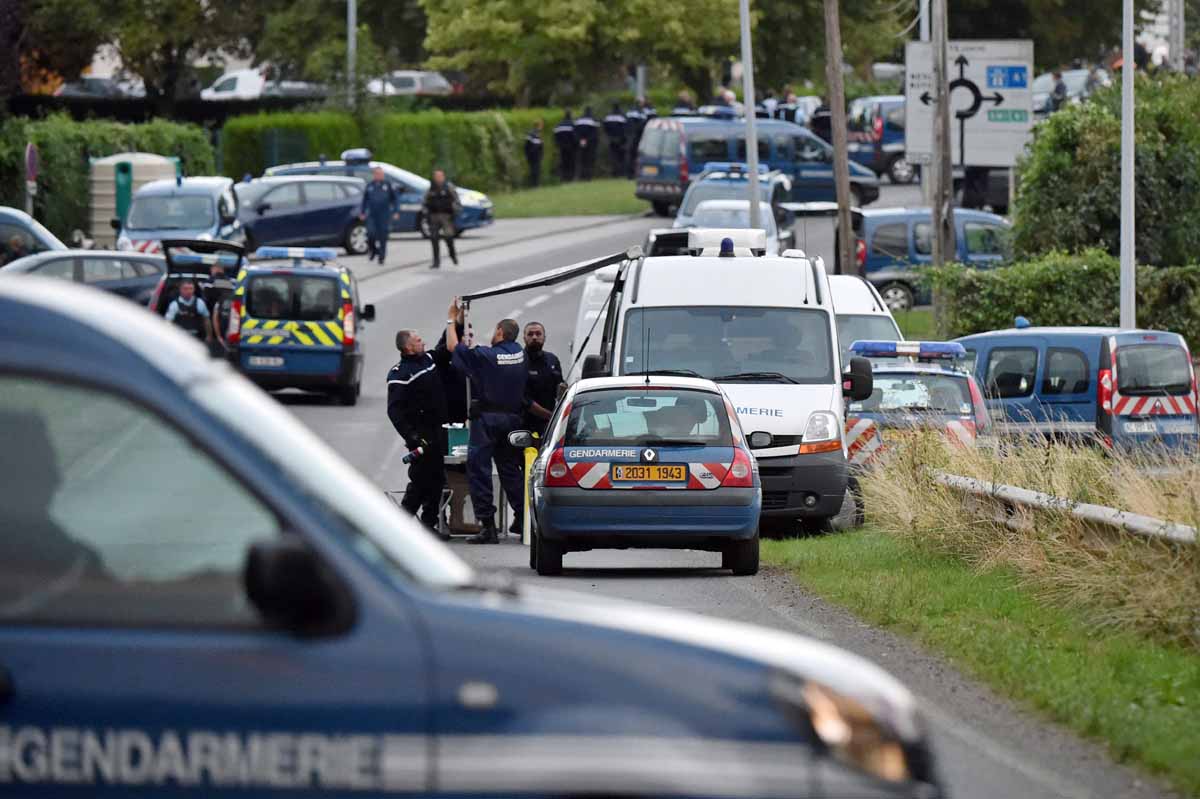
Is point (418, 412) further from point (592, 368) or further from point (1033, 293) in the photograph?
point (1033, 293)

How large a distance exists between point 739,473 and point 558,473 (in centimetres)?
120

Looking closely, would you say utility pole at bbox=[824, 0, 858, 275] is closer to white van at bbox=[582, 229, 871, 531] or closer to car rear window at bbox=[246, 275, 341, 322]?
car rear window at bbox=[246, 275, 341, 322]

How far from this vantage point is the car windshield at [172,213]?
40000 millimetres

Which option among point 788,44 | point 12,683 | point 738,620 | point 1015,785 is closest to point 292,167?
→ point 788,44

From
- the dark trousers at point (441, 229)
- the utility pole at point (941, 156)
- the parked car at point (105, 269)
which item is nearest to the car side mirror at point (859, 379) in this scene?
the parked car at point (105, 269)

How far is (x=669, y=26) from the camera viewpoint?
63938 millimetres

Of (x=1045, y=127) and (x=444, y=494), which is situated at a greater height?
(x=1045, y=127)

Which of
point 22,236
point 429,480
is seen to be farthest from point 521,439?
point 22,236

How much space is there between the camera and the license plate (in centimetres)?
1541

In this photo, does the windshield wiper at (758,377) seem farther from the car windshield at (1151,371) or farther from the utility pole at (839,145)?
the utility pole at (839,145)

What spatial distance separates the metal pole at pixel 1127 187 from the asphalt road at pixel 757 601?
365 inches

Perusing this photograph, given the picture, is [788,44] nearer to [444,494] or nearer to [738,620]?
[444,494]

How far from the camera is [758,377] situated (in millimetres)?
19266

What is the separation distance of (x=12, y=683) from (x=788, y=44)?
66269mm
